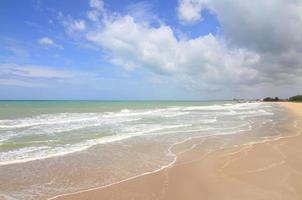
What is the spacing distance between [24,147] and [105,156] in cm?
346

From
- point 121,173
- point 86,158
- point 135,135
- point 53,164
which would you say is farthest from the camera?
point 135,135

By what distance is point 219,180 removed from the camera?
6594 millimetres

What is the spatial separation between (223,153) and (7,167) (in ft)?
22.6

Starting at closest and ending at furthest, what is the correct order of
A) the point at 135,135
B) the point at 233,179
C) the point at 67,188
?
the point at 67,188 < the point at 233,179 < the point at 135,135

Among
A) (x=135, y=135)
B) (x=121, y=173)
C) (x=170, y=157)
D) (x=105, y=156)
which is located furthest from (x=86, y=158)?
(x=135, y=135)

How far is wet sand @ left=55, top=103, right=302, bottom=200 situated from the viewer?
5.57 metres

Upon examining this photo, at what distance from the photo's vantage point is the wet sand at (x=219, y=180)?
5.57m

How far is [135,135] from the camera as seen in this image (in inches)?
538

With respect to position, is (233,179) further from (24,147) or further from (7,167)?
(24,147)

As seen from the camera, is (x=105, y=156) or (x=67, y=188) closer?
(x=67, y=188)

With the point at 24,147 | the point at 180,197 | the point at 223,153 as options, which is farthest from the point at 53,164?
the point at 223,153

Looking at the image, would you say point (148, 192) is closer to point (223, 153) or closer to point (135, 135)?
point (223, 153)

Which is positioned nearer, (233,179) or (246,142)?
(233,179)

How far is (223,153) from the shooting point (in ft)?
32.1
